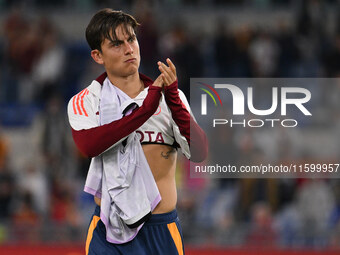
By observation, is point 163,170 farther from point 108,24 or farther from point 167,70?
point 108,24

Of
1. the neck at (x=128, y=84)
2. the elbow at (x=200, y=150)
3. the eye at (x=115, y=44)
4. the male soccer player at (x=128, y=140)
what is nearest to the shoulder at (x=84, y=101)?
the male soccer player at (x=128, y=140)

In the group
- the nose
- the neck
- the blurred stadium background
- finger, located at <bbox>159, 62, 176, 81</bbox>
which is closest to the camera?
finger, located at <bbox>159, 62, 176, 81</bbox>

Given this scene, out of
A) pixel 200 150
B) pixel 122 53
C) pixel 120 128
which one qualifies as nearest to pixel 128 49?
pixel 122 53

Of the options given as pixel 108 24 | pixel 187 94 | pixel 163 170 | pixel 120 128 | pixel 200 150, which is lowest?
pixel 163 170

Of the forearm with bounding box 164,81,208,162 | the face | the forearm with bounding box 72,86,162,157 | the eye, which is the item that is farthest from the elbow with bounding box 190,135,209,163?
the eye

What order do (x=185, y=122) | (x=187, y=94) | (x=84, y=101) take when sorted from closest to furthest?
(x=185, y=122) → (x=84, y=101) → (x=187, y=94)

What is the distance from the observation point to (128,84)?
3.97 metres

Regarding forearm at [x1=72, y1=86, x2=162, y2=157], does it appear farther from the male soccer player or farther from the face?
the face

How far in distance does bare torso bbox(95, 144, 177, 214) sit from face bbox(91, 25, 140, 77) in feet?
1.41

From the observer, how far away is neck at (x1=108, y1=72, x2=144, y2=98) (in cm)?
397

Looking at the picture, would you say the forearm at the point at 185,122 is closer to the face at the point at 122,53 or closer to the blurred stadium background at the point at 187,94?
the face at the point at 122,53

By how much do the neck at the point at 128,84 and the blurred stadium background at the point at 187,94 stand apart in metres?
3.94

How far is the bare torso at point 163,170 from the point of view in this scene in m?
3.94

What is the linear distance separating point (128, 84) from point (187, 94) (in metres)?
6.15
